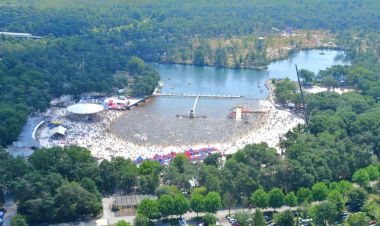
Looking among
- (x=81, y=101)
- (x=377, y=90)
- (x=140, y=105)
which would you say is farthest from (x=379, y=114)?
(x=81, y=101)

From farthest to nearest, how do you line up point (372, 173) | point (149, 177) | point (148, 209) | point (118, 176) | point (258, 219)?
point (372, 173), point (118, 176), point (149, 177), point (148, 209), point (258, 219)

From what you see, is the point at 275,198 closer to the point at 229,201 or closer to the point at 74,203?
the point at 229,201

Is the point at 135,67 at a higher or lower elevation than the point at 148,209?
higher

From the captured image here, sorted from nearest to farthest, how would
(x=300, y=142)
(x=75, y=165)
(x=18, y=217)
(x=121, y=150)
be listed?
(x=18, y=217) < (x=75, y=165) < (x=300, y=142) < (x=121, y=150)

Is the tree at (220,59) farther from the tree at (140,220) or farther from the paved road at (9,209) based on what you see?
the tree at (140,220)

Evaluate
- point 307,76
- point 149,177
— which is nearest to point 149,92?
point 307,76

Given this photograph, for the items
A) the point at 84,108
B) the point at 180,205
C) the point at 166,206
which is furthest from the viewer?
the point at 84,108

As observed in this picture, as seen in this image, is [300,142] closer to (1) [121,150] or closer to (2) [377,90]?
(1) [121,150]
